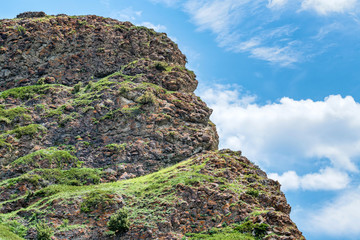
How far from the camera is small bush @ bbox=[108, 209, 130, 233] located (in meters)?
30.0

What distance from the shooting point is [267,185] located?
38188 millimetres

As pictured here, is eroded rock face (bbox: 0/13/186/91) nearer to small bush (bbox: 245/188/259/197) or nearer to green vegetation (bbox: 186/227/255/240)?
small bush (bbox: 245/188/259/197)

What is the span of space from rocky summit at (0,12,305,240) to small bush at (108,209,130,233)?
14cm

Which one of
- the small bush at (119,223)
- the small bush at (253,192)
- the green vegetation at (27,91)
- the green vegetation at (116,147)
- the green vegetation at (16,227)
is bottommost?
the green vegetation at (16,227)

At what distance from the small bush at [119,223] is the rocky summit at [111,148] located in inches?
5.3

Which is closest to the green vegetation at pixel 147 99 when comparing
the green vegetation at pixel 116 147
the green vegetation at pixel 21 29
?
the green vegetation at pixel 116 147

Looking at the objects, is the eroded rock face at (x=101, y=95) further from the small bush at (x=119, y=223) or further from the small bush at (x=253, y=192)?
the small bush at (x=253, y=192)

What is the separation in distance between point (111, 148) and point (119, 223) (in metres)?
17.3

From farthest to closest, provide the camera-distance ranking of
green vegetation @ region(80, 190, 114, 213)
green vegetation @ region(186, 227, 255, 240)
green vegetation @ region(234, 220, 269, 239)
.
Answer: green vegetation @ region(80, 190, 114, 213) → green vegetation @ region(234, 220, 269, 239) → green vegetation @ region(186, 227, 255, 240)

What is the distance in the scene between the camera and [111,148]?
150 ft

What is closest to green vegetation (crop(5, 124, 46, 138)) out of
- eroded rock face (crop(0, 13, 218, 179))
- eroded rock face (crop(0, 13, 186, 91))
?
eroded rock face (crop(0, 13, 218, 179))

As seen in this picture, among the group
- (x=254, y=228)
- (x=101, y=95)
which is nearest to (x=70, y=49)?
(x=101, y=95)

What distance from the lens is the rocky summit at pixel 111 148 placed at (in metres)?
30.9

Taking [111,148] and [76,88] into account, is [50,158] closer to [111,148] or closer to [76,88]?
[111,148]
